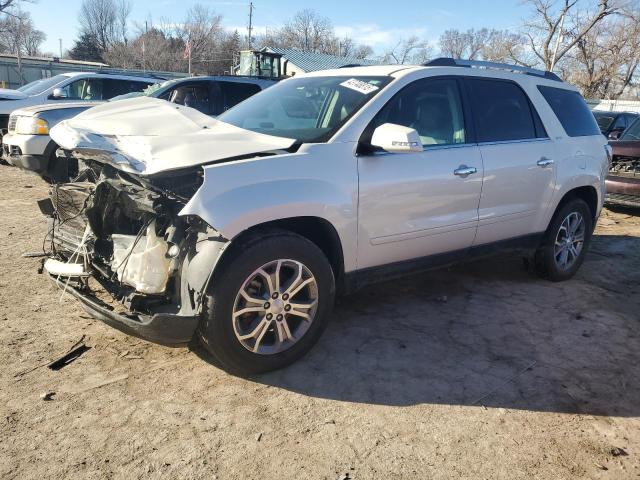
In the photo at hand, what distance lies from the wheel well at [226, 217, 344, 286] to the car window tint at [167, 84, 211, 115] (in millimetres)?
A: 6333

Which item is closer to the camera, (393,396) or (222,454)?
(222,454)

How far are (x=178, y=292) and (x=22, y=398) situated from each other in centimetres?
97

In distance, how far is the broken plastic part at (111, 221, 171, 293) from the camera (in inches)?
114

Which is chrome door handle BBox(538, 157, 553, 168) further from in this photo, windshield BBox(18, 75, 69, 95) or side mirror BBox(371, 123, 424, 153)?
windshield BBox(18, 75, 69, 95)

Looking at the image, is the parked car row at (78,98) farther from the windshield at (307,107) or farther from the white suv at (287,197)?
the white suv at (287,197)

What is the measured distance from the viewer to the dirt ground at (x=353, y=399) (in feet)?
7.99

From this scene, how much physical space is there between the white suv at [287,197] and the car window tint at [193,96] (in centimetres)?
508

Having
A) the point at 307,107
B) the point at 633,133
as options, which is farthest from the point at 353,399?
the point at 633,133

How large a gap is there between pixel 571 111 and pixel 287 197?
3.38 m

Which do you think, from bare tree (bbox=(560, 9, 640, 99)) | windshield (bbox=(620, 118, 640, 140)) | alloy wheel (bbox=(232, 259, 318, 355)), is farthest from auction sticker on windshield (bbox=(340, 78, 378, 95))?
bare tree (bbox=(560, 9, 640, 99))

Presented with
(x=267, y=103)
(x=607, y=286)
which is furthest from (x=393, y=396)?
(x=607, y=286)

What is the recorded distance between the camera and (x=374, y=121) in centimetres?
343

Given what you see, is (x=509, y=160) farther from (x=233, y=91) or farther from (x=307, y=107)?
(x=233, y=91)

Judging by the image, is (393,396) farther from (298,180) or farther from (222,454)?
(298,180)
